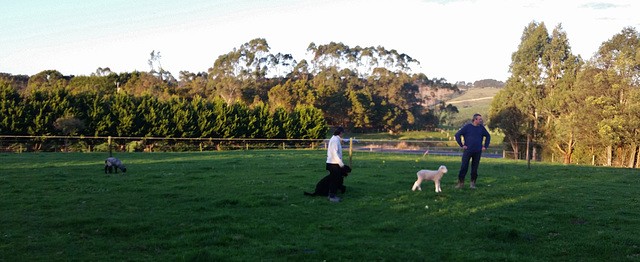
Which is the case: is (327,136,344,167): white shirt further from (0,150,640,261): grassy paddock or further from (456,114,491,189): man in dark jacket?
(456,114,491,189): man in dark jacket

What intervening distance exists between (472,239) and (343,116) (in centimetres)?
7467

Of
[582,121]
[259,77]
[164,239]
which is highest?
[259,77]

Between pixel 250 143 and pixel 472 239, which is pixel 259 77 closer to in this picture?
pixel 250 143

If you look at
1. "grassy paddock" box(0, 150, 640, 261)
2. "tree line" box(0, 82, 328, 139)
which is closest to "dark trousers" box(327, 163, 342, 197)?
"grassy paddock" box(0, 150, 640, 261)

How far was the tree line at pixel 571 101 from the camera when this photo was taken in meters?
38.6

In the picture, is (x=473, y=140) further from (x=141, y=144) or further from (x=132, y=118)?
(x=132, y=118)

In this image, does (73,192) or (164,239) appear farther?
(73,192)

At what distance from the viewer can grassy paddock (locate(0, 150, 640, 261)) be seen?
670 centimetres

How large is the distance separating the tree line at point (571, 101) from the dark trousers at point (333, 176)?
2126 cm

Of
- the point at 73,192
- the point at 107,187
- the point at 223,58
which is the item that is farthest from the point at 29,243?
the point at 223,58

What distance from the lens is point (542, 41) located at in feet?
187

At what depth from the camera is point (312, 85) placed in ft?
294

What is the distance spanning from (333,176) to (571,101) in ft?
138

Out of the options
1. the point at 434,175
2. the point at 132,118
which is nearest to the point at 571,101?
the point at 434,175
